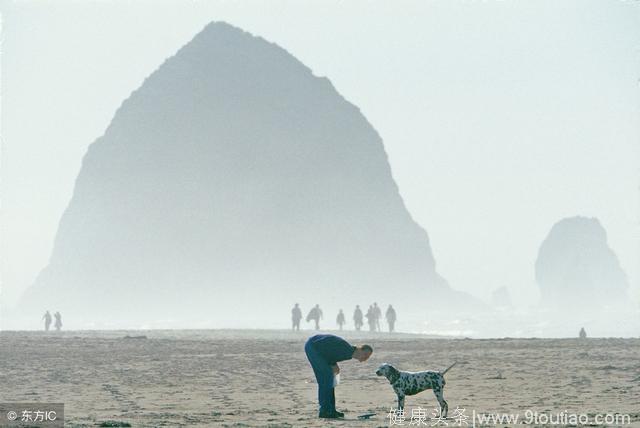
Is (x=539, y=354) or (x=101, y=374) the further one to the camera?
(x=539, y=354)

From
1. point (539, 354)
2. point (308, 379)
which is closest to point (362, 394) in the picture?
point (308, 379)

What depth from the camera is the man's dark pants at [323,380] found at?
13893 mm

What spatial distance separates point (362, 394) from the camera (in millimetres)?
17719

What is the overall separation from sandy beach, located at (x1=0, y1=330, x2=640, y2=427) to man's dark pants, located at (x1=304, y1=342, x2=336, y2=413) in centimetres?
30

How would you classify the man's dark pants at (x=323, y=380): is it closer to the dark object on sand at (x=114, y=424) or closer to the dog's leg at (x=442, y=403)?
the dog's leg at (x=442, y=403)

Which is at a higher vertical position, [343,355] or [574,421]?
[343,355]

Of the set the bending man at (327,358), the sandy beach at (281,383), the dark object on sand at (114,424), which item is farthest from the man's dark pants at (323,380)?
the dark object on sand at (114,424)

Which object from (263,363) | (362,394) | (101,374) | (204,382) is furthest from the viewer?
(263,363)

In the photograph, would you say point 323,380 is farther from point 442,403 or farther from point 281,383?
point 281,383

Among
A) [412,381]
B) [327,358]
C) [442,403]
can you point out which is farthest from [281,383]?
[442,403]

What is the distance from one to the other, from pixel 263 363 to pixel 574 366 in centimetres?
846

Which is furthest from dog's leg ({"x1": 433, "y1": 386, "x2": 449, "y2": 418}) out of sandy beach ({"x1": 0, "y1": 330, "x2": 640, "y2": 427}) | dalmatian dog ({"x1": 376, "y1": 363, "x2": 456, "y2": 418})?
sandy beach ({"x1": 0, "y1": 330, "x2": 640, "y2": 427})

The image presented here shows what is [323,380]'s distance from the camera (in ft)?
46.3

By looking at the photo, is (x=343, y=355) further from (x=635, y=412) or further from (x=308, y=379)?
(x=308, y=379)
